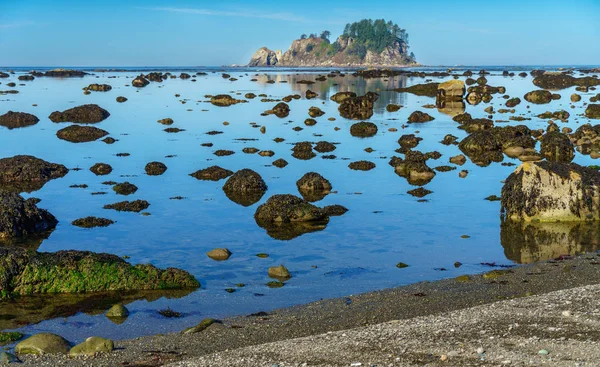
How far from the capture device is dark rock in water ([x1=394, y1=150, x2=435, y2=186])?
3378cm

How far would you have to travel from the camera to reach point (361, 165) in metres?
37.1

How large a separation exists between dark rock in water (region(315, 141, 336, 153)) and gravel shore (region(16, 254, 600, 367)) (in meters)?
26.5

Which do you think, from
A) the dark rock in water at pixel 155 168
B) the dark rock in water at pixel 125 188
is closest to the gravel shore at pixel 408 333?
the dark rock in water at pixel 125 188

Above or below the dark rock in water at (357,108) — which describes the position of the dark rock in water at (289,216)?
below

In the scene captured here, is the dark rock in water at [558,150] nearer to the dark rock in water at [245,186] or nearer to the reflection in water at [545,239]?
the reflection in water at [545,239]

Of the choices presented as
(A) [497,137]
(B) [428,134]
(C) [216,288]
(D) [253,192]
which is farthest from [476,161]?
(C) [216,288]

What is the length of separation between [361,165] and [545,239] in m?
15.7

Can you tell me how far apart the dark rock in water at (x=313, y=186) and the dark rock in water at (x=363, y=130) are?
20.9 metres

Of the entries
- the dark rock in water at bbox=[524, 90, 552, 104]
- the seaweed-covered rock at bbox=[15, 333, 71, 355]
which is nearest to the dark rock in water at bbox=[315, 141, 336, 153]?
the seaweed-covered rock at bbox=[15, 333, 71, 355]

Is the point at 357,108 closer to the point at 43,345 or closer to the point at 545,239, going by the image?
the point at 545,239

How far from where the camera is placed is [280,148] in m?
43.9

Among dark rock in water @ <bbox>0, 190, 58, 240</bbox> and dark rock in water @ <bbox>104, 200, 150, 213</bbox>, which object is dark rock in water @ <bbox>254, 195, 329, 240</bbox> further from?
dark rock in water @ <bbox>0, 190, 58, 240</bbox>

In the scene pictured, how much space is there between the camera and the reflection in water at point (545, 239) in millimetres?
20797

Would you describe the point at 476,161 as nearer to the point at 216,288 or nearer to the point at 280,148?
the point at 280,148
